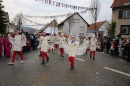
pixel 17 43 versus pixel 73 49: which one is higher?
pixel 17 43

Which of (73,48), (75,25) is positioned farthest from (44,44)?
(75,25)

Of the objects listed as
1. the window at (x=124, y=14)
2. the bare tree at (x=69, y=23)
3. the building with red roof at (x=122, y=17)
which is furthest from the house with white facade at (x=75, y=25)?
the window at (x=124, y=14)

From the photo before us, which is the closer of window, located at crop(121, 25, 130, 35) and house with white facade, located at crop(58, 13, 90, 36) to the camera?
window, located at crop(121, 25, 130, 35)

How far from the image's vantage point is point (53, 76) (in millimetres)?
7883

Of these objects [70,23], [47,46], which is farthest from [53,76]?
[70,23]

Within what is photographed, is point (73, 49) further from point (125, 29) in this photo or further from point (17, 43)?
point (125, 29)

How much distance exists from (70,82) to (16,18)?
58680mm

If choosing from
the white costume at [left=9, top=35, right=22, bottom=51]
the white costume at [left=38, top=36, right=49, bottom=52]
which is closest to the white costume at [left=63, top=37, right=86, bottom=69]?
the white costume at [left=38, top=36, right=49, bottom=52]

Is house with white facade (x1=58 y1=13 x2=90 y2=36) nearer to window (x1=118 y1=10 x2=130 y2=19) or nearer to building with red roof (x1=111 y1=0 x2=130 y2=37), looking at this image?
building with red roof (x1=111 y1=0 x2=130 y2=37)

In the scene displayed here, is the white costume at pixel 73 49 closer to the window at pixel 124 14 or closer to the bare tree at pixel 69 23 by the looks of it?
the window at pixel 124 14

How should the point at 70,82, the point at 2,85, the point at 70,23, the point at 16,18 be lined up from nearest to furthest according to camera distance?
the point at 2,85 → the point at 70,82 → the point at 70,23 → the point at 16,18

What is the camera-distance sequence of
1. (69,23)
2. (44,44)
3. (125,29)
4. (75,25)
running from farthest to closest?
(75,25) < (69,23) < (125,29) < (44,44)

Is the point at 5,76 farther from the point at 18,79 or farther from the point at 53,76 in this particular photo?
the point at 53,76

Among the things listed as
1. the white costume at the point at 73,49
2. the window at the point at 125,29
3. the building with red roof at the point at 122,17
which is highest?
the building with red roof at the point at 122,17
